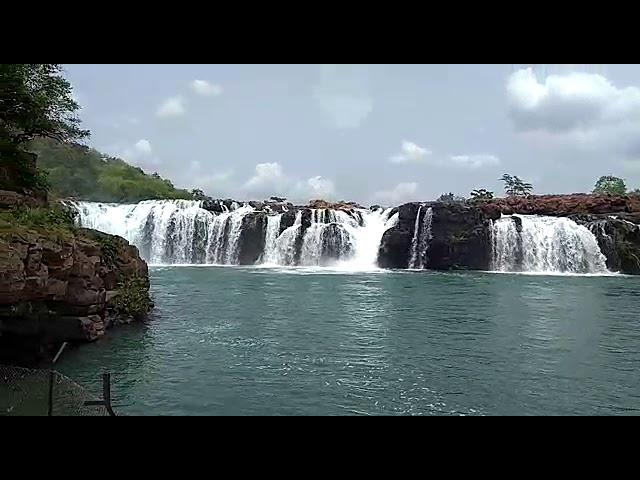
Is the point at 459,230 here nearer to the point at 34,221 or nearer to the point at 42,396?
the point at 34,221

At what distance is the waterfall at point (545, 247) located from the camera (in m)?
15.3

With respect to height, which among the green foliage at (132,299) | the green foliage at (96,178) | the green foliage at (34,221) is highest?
the green foliage at (96,178)

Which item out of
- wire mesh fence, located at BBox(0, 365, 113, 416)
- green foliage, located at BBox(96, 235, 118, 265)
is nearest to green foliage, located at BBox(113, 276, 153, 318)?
green foliage, located at BBox(96, 235, 118, 265)

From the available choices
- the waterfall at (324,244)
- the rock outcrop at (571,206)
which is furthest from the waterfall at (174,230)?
the rock outcrop at (571,206)

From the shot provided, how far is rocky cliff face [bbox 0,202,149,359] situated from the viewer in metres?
4.73

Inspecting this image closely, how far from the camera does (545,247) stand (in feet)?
50.7

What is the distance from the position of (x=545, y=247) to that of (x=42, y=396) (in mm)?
14113

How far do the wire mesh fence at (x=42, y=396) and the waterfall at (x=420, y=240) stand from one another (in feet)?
43.2

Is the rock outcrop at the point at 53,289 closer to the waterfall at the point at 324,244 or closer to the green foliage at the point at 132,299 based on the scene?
the green foliage at the point at 132,299
